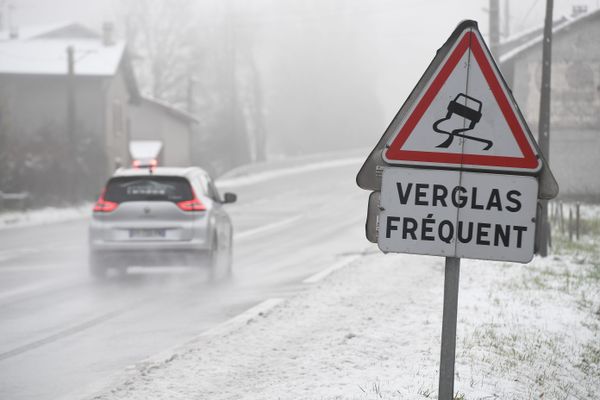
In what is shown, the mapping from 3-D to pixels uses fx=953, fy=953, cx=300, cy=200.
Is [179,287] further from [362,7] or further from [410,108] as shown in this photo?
[362,7]

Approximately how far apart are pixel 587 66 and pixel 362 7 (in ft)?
201

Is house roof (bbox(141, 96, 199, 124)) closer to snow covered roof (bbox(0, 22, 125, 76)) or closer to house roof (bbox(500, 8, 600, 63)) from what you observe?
snow covered roof (bbox(0, 22, 125, 76))

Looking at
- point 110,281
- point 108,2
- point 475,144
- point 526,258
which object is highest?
point 108,2

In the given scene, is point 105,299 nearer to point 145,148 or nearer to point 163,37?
point 145,148

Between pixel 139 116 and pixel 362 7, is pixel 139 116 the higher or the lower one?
the lower one

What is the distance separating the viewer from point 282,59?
3524 inches

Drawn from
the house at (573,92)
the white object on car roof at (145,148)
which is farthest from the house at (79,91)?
the house at (573,92)

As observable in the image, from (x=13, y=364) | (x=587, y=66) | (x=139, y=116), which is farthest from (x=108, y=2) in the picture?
(x=13, y=364)

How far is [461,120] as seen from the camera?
4.48m

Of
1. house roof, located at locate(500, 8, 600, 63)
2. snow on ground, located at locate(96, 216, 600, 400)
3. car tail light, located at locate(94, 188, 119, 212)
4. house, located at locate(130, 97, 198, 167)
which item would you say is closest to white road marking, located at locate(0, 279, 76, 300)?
car tail light, located at locate(94, 188, 119, 212)

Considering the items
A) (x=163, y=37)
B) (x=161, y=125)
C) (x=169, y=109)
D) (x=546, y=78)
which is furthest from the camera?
(x=163, y=37)

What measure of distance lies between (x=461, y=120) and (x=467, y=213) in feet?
1.44

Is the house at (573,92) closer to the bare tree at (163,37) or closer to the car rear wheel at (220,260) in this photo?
the car rear wheel at (220,260)

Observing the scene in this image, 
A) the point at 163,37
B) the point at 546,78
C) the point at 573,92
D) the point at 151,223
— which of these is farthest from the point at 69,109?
the point at 163,37
